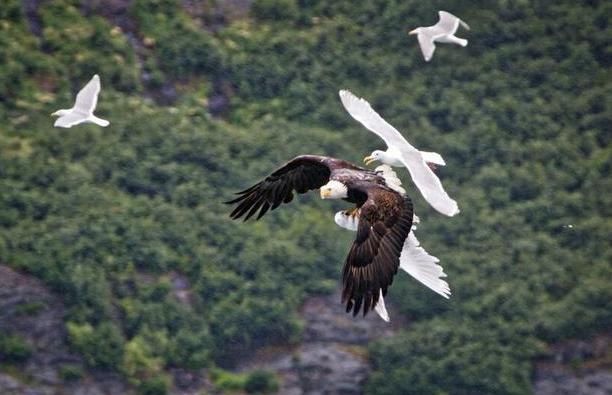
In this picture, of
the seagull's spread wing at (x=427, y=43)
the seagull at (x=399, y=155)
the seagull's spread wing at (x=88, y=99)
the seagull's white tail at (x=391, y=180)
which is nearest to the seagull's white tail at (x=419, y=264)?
the seagull at (x=399, y=155)

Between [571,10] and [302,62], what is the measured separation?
15.9 feet

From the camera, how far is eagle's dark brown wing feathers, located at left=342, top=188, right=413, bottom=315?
1446cm

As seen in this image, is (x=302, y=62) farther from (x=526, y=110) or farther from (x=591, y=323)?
(x=591, y=323)

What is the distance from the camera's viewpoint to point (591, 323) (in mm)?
27109

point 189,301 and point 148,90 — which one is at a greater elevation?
point 148,90

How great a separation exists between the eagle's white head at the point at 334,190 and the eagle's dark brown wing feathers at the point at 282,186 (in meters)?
0.88

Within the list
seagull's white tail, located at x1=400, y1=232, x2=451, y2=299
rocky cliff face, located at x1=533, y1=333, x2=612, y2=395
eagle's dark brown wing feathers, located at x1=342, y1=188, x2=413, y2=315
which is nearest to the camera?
eagle's dark brown wing feathers, located at x1=342, y1=188, x2=413, y2=315

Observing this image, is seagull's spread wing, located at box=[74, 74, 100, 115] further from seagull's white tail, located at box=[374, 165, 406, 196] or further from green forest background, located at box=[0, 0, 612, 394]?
seagull's white tail, located at box=[374, 165, 406, 196]

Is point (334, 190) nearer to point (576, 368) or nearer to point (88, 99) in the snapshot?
point (88, 99)

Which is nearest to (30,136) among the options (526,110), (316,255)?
(316,255)

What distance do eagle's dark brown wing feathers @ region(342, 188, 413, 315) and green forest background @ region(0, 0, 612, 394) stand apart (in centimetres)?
1137

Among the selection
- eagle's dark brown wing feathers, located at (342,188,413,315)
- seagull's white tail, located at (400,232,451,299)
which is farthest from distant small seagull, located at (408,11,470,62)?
eagle's dark brown wing feathers, located at (342,188,413,315)

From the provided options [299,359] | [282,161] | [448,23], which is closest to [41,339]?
[299,359]

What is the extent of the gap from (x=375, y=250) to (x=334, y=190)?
0.97 m
